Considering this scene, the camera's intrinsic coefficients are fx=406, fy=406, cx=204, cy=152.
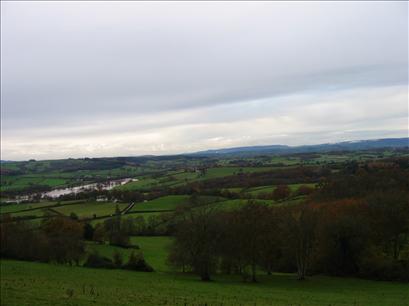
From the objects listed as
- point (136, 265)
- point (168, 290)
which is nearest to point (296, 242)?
point (168, 290)

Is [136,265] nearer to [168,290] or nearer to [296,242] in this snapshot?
[168,290]

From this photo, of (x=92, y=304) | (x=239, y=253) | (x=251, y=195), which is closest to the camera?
(x=92, y=304)

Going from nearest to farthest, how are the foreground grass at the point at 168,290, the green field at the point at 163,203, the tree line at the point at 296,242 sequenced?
the foreground grass at the point at 168,290 < the tree line at the point at 296,242 < the green field at the point at 163,203

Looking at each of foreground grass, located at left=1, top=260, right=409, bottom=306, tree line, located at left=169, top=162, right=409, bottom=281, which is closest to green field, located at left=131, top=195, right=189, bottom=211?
tree line, located at left=169, top=162, right=409, bottom=281

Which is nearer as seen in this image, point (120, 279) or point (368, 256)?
point (120, 279)

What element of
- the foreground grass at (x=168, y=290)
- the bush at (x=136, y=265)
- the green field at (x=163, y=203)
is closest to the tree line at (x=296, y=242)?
the foreground grass at (x=168, y=290)

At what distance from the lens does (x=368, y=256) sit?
161ft

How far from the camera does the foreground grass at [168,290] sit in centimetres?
2528

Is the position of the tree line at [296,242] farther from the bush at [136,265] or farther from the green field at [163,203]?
the green field at [163,203]

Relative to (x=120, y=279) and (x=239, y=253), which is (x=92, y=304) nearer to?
(x=120, y=279)

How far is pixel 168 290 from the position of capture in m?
33.7

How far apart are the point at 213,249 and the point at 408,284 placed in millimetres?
21100

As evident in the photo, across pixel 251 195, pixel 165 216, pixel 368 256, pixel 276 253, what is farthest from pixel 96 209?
pixel 368 256

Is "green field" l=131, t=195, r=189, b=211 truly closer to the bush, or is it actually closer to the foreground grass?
the bush
